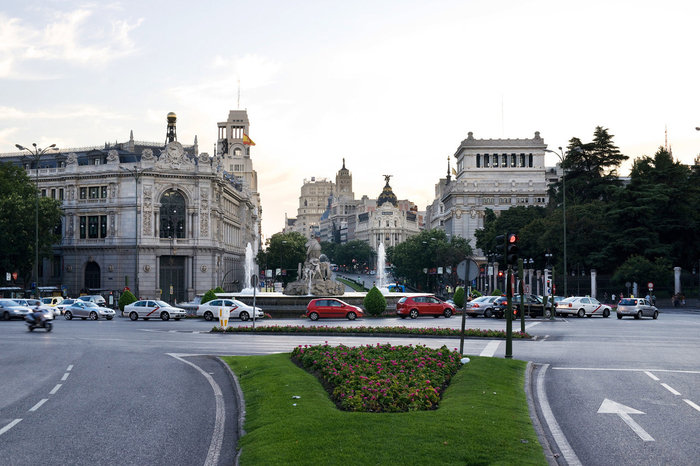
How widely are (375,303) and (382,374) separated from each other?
35.9 metres

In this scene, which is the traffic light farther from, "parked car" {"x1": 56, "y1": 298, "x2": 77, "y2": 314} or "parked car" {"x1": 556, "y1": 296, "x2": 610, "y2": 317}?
"parked car" {"x1": 56, "y1": 298, "x2": 77, "y2": 314}

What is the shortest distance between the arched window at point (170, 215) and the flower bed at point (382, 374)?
2686 inches

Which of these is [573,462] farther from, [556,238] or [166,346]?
[556,238]

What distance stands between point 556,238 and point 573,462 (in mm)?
71842

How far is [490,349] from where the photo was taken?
87.6ft

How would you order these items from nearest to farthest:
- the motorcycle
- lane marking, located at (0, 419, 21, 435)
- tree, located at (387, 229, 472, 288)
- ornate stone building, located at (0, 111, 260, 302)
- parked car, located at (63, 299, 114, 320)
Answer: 1. lane marking, located at (0, 419, 21, 435)
2. the motorcycle
3. parked car, located at (63, 299, 114, 320)
4. ornate stone building, located at (0, 111, 260, 302)
5. tree, located at (387, 229, 472, 288)

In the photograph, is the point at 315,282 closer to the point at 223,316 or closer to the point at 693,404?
the point at 223,316

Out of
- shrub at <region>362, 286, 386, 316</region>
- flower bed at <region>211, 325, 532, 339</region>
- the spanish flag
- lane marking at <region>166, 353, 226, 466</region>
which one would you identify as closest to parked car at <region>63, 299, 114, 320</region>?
shrub at <region>362, 286, 386, 316</region>

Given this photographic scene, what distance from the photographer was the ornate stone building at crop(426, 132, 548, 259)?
13550 cm

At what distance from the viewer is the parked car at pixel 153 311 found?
50.8 m

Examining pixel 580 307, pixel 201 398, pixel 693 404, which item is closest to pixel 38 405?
pixel 201 398

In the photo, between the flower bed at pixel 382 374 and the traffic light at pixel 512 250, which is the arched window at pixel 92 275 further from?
the traffic light at pixel 512 250

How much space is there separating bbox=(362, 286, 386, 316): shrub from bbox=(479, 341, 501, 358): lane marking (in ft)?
71.5

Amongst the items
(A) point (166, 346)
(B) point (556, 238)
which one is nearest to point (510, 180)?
(B) point (556, 238)
